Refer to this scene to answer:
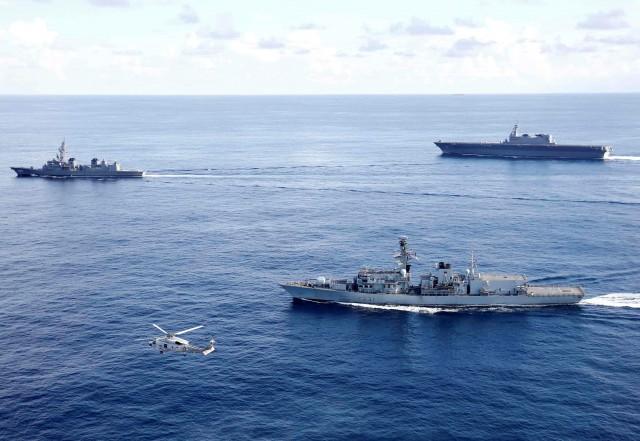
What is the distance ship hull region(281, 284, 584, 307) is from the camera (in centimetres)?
12431

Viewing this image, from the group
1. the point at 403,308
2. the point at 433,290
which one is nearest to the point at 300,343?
the point at 403,308

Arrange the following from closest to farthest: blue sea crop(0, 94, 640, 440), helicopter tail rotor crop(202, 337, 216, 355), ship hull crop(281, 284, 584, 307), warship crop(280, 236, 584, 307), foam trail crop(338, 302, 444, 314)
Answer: blue sea crop(0, 94, 640, 440), helicopter tail rotor crop(202, 337, 216, 355), ship hull crop(281, 284, 584, 307), warship crop(280, 236, 584, 307), foam trail crop(338, 302, 444, 314)

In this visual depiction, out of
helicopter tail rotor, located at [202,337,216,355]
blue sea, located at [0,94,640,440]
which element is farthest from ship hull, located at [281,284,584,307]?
helicopter tail rotor, located at [202,337,216,355]

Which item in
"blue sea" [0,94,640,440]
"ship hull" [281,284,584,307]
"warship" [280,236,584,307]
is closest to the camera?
"blue sea" [0,94,640,440]

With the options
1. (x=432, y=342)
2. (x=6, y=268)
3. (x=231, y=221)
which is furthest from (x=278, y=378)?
(x=231, y=221)

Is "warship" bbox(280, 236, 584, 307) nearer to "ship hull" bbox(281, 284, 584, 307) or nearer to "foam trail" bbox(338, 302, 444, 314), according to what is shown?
"ship hull" bbox(281, 284, 584, 307)

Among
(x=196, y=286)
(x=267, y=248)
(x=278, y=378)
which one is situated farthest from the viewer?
(x=267, y=248)

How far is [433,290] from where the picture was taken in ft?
415

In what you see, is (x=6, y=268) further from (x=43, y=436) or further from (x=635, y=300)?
(x=635, y=300)

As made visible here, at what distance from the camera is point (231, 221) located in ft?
630

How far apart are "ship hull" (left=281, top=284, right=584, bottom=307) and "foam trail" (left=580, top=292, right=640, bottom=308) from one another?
14.2 ft

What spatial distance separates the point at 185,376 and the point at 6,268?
74.8 meters

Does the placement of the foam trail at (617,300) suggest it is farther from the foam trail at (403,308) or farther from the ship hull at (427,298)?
the foam trail at (403,308)

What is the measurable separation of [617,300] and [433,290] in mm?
37675
